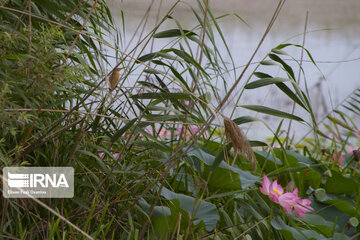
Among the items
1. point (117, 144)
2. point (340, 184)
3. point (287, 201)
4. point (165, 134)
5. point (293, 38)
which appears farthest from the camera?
point (293, 38)

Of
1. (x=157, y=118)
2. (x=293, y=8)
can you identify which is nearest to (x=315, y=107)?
(x=157, y=118)

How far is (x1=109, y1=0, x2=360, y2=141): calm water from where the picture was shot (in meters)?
2.83

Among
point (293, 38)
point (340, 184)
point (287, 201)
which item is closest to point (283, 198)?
point (287, 201)

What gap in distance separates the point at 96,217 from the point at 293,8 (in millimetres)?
5256

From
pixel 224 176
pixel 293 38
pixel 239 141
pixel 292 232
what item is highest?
pixel 293 38

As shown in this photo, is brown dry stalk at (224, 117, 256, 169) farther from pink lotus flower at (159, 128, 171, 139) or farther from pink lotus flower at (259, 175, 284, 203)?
pink lotus flower at (159, 128, 171, 139)

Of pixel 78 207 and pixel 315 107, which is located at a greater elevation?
pixel 315 107

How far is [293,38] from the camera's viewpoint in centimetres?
359

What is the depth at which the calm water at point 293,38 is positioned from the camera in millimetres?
2830

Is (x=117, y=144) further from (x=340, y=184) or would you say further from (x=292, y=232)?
(x=340, y=184)

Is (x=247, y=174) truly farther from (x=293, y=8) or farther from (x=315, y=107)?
(x=293, y=8)

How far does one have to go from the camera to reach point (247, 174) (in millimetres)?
1256

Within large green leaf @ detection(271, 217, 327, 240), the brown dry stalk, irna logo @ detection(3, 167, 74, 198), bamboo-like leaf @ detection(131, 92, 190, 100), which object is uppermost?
bamboo-like leaf @ detection(131, 92, 190, 100)

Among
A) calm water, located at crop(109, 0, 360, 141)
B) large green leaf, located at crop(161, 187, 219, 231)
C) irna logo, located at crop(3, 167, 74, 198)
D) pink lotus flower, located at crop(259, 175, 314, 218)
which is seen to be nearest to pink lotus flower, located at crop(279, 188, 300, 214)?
→ pink lotus flower, located at crop(259, 175, 314, 218)
